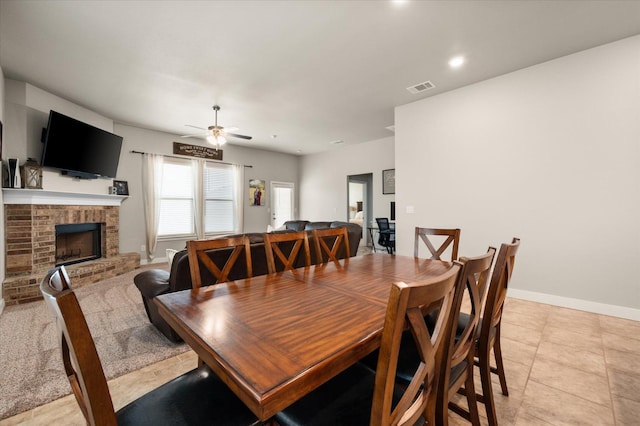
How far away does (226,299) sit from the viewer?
3.92 ft

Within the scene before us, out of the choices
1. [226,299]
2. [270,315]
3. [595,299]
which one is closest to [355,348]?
[270,315]

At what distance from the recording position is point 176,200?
6.00 m

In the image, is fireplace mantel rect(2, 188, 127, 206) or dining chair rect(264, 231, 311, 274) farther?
fireplace mantel rect(2, 188, 127, 206)

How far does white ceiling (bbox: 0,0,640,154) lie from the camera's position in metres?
2.30

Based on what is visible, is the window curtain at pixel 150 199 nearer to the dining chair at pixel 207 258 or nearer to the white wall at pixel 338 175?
the white wall at pixel 338 175

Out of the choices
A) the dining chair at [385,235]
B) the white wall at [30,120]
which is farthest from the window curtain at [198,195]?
the dining chair at [385,235]

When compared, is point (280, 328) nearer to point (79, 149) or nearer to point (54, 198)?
point (54, 198)

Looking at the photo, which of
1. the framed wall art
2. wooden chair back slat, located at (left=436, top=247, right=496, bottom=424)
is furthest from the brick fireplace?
wooden chair back slat, located at (left=436, top=247, right=496, bottom=424)

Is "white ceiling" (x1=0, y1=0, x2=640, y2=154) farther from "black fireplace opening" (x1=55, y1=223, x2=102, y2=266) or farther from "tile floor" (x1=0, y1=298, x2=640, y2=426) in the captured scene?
"tile floor" (x1=0, y1=298, x2=640, y2=426)

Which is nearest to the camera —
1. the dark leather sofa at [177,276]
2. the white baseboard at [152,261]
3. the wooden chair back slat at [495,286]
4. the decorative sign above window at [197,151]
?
the wooden chair back slat at [495,286]

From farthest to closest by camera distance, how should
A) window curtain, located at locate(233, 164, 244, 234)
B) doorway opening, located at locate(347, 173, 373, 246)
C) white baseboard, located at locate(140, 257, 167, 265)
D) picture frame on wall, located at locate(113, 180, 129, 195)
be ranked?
doorway opening, located at locate(347, 173, 373, 246) → window curtain, located at locate(233, 164, 244, 234) → white baseboard, located at locate(140, 257, 167, 265) → picture frame on wall, located at locate(113, 180, 129, 195)

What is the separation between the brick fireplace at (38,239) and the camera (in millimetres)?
3291

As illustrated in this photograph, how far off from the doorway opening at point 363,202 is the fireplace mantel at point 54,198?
5146mm

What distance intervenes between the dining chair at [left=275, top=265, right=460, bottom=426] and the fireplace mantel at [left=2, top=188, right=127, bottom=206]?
448 cm
